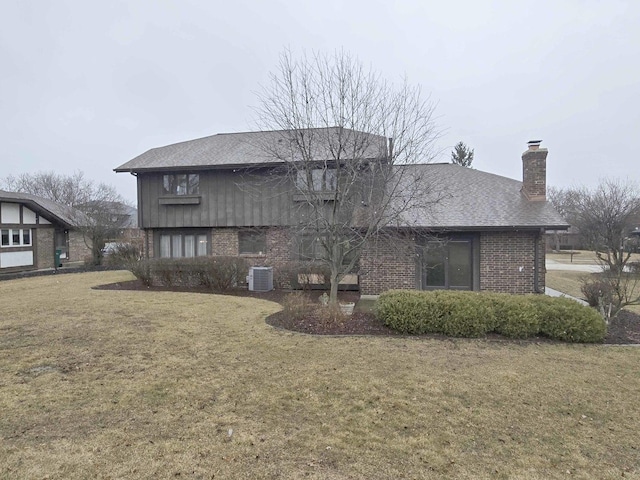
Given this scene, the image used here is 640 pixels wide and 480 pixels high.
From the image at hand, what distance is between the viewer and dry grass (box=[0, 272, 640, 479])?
9.77ft

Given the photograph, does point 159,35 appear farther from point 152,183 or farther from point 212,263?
point 212,263

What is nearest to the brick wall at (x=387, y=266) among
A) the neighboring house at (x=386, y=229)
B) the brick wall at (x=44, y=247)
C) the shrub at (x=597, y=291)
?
the neighboring house at (x=386, y=229)

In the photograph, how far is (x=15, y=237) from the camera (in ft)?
68.6

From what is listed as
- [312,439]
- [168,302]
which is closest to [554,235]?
[168,302]

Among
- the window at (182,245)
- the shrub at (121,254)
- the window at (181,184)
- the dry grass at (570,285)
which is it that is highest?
the window at (181,184)

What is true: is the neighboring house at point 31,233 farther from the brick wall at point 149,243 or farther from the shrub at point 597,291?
the shrub at point 597,291

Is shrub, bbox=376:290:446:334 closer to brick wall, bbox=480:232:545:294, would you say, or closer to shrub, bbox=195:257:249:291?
brick wall, bbox=480:232:545:294

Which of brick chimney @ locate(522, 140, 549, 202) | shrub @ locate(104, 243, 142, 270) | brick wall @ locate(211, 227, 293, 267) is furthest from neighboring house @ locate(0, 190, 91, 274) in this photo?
brick chimney @ locate(522, 140, 549, 202)

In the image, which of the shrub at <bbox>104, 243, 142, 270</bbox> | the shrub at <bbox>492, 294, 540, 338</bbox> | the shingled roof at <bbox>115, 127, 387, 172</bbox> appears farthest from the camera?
the shrub at <bbox>104, 243, 142, 270</bbox>

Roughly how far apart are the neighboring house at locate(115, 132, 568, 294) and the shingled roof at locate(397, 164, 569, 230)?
34 millimetres

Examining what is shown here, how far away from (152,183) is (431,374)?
14.8 m

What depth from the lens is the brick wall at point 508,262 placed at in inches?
441

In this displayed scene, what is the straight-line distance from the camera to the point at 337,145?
341 inches

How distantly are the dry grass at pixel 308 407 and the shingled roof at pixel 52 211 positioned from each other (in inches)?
733
